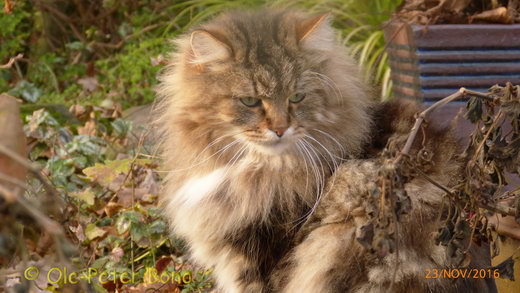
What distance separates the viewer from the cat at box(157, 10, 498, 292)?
2.44 m

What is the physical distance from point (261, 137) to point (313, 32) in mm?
435

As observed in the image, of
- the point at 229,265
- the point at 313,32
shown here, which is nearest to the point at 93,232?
the point at 229,265

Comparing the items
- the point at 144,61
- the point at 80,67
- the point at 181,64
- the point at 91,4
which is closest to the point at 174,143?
the point at 181,64

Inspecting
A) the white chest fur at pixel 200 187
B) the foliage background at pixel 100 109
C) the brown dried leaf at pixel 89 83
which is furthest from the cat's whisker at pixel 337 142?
the brown dried leaf at pixel 89 83

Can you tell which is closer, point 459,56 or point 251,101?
point 251,101

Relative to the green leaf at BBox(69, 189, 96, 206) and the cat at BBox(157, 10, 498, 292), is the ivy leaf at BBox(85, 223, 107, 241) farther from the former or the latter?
the cat at BBox(157, 10, 498, 292)

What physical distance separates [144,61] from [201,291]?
2.90 meters

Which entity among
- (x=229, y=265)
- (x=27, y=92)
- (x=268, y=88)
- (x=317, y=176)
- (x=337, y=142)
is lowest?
(x=27, y=92)

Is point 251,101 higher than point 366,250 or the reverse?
higher

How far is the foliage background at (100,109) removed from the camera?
10.0 feet

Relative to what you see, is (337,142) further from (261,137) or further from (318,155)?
(261,137)

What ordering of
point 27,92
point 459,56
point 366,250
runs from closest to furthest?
point 366,250 → point 459,56 → point 27,92

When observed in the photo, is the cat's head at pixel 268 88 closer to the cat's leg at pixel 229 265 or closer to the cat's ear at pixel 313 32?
the cat's ear at pixel 313 32

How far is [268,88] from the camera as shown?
2.42 meters
